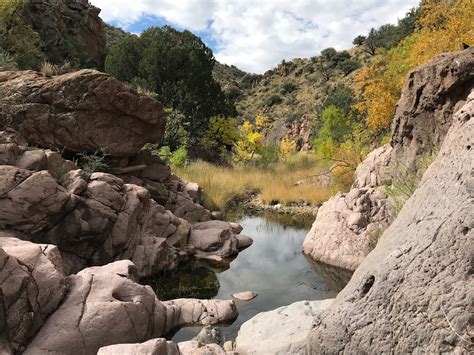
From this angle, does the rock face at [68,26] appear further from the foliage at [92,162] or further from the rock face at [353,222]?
the rock face at [353,222]

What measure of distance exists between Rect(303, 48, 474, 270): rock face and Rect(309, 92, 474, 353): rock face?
15.8 ft

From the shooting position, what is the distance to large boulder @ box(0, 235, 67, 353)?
4566 mm

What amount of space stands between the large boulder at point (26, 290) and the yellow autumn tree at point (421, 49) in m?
12.6

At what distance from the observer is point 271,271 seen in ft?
30.0

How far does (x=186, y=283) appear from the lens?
8.36m

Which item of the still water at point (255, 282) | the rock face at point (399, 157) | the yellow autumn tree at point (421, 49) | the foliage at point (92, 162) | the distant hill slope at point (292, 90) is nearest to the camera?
the still water at point (255, 282)

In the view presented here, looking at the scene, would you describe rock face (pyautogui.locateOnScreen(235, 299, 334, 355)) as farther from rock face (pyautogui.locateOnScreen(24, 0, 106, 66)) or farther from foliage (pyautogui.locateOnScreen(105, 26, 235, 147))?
rock face (pyautogui.locateOnScreen(24, 0, 106, 66))

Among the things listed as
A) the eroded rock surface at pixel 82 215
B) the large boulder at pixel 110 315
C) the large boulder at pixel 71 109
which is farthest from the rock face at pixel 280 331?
the large boulder at pixel 71 109

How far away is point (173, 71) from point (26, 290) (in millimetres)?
21760

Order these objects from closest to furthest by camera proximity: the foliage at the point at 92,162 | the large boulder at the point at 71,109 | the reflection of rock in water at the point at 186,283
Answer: the reflection of rock in water at the point at 186,283 < the foliage at the point at 92,162 < the large boulder at the point at 71,109

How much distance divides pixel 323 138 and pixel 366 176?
14.0 m

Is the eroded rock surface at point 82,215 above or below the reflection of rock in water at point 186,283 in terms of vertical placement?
above

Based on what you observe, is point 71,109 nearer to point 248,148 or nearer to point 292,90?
point 248,148

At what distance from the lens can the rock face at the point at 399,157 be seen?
8211 mm
